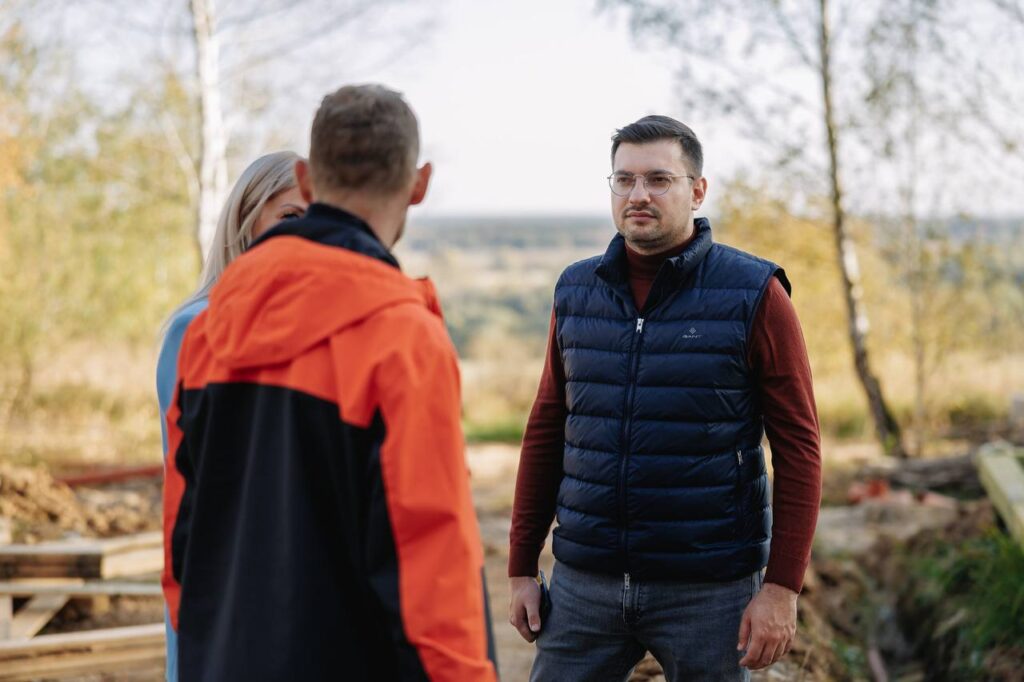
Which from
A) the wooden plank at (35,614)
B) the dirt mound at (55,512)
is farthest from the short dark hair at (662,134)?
the dirt mound at (55,512)

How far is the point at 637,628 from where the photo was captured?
8.79ft

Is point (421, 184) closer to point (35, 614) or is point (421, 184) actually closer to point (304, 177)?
point (304, 177)

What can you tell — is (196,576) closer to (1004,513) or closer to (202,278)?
(202,278)

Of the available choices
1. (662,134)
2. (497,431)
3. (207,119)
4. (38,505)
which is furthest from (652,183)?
(497,431)

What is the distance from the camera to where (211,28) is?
11031mm

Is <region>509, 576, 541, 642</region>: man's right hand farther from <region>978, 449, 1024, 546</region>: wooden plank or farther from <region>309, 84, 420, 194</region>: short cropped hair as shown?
<region>978, 449, 1024, 546</region>: wooden plank

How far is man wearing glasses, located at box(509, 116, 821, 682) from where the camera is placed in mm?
2611

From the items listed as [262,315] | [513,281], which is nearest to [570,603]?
[262,315]

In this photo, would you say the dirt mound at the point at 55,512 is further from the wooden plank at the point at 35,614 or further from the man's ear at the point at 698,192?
the man's ear at the point at 698,192

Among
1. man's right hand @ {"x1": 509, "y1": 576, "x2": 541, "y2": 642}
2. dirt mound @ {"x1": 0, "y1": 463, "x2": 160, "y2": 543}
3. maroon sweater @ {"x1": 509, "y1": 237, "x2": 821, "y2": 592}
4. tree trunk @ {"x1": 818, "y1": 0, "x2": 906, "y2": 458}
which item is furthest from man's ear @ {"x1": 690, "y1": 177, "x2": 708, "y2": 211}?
tree trunk @ {"x1": 818, "y1": 0, "x2": 906, "y2": 458}

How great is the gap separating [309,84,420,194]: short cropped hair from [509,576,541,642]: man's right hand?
1.33 meters

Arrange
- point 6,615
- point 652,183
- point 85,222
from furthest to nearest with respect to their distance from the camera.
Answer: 1. point 85,222
2. point 6,615
3. point 652,183

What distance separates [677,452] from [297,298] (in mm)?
1146

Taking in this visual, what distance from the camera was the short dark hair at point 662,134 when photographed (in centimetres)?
277
